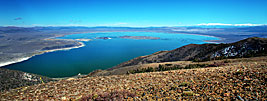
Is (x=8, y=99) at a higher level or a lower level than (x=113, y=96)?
lower

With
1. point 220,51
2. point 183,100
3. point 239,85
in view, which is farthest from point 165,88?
point 220,51

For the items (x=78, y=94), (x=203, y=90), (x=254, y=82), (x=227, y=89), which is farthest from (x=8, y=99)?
(x=254, y=82)

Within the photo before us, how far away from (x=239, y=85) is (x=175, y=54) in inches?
1232

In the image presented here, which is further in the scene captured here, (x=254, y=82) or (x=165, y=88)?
(x=165, y=88)

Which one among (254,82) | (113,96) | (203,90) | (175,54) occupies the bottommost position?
(175,54)

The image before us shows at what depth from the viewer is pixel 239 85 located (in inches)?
250

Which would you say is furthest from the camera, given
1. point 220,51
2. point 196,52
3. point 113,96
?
point 196,52

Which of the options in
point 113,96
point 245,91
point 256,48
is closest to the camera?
point 245,91

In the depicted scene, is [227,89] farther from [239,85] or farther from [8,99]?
A: [8,99]

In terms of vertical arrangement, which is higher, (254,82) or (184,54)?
(254,82)

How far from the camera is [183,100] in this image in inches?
231

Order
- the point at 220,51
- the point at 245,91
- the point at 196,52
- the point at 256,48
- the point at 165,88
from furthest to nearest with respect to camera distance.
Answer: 1. the point at 196,52
2. the point at 220,51
3. the point at 256,48
4. the point at 165,88
5. the point at 245,91

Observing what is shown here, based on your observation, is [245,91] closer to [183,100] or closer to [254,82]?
[254,82]

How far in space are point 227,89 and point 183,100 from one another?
6.71 feet
